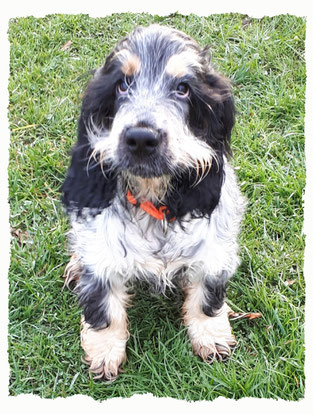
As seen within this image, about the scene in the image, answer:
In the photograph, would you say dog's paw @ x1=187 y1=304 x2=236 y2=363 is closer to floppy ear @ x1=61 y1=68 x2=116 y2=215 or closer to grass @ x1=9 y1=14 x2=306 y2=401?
grass @ x1=9 y1=14 x2=306 y2=401

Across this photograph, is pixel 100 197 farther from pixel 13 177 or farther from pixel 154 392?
pixel 13 177

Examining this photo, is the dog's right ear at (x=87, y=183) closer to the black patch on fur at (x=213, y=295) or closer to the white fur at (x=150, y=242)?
the white fur at (x=150, y=242)

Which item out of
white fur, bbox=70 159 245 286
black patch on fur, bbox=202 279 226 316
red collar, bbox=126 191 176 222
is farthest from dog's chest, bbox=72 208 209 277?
black patch on fur, bbox=202 279 226 316

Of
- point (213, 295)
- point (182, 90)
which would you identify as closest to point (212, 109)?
point (182, 90)

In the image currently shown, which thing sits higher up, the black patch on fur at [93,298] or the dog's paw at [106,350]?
the black patch on fur at [93,298]

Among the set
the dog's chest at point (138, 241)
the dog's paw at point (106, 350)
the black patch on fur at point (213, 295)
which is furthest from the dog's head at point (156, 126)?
the dog's paw at point (106, 350)

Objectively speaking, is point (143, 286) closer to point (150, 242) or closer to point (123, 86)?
point (150, 242)
